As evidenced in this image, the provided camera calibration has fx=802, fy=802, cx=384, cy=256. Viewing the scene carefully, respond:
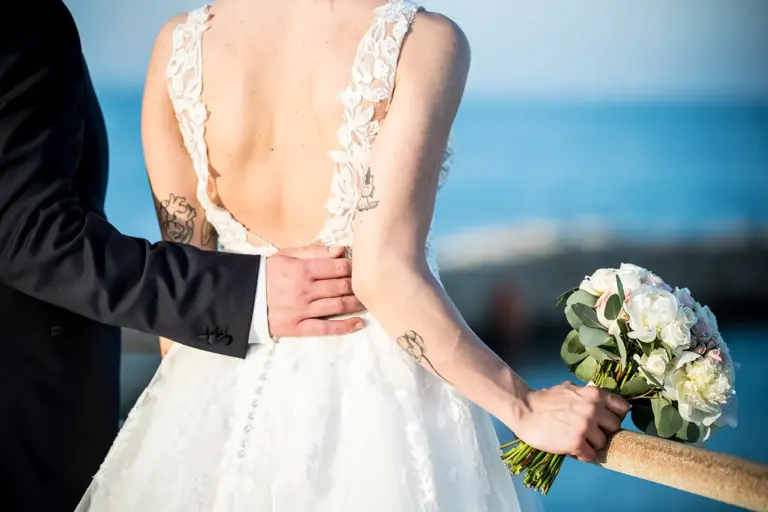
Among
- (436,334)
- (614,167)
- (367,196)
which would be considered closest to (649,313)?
(436,334)

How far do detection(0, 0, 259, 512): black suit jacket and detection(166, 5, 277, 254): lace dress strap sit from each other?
64 millimetres

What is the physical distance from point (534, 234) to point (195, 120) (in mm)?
5242

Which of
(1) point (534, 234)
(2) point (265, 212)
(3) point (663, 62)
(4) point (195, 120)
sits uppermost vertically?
(4) point (195, 120)

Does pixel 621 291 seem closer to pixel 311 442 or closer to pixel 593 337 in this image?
pixel 593 337

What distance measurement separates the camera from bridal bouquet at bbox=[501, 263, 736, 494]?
1.05 m

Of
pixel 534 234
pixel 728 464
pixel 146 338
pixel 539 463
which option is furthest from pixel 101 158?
pixel 534 234

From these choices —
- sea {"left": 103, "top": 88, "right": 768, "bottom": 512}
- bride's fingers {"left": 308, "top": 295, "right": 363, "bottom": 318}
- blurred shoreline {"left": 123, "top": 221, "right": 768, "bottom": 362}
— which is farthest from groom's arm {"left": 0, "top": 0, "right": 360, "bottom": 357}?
sea {"left": 103, "top": 88, "right": 768, "bottom": 512}

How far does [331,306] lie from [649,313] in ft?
1.43

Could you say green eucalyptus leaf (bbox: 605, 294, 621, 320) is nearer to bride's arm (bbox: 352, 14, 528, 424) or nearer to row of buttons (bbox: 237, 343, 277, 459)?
bride's arm (bbox: 352, 14, 528, 424)

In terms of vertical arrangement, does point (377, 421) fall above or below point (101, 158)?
below

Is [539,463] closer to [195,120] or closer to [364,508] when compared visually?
[364,508]

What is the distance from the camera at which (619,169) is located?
6.58 m

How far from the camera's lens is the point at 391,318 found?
3.54 ft

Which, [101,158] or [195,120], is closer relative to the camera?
[195,120]
